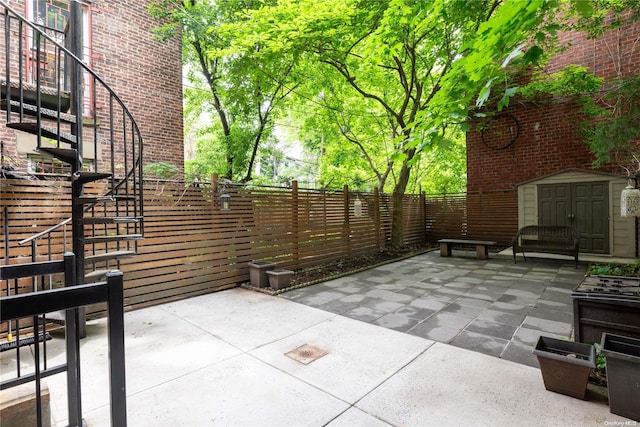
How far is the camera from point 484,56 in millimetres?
2035

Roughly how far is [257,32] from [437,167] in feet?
31.9

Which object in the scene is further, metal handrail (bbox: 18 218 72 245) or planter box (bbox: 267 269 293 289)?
planter box (bbox: 267 269 293 289)

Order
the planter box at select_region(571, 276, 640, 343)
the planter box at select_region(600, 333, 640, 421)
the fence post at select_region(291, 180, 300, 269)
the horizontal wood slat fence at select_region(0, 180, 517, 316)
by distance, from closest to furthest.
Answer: the planter box at select_region(600, 333, 640, 421)
the planter box at select_region(571, 276, 640, 343)
the horizontal wood slat fence at select_region(0, 180, 517, 316)
the fence post at select_region(291, 180, 300, 269)

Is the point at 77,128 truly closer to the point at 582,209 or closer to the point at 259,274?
the point at 259,274

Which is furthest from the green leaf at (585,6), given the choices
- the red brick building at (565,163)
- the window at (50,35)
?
the red brick building at (565,163)

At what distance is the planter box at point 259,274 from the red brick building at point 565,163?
7555 millimetres

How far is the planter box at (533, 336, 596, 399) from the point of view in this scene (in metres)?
2.16

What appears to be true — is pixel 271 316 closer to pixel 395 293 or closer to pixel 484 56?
pixel 395 293

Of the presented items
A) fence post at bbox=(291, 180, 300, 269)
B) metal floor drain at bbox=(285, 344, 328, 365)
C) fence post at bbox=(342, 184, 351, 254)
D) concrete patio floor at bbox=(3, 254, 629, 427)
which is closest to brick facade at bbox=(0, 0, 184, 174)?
fence post at bbox=(291, 180, 300, 269)

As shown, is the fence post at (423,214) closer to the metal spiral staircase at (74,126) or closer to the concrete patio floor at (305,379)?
the concrete patio floor at (305,379)

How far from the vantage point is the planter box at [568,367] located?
2160 mm

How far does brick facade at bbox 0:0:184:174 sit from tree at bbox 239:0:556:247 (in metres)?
2.20

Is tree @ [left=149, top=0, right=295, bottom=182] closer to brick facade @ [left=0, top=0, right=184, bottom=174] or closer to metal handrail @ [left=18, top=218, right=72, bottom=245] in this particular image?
brick facade @ [left=0, top=0, right=184, bottom=174]

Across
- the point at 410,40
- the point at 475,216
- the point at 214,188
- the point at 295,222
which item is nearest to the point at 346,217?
the point at 295,222
